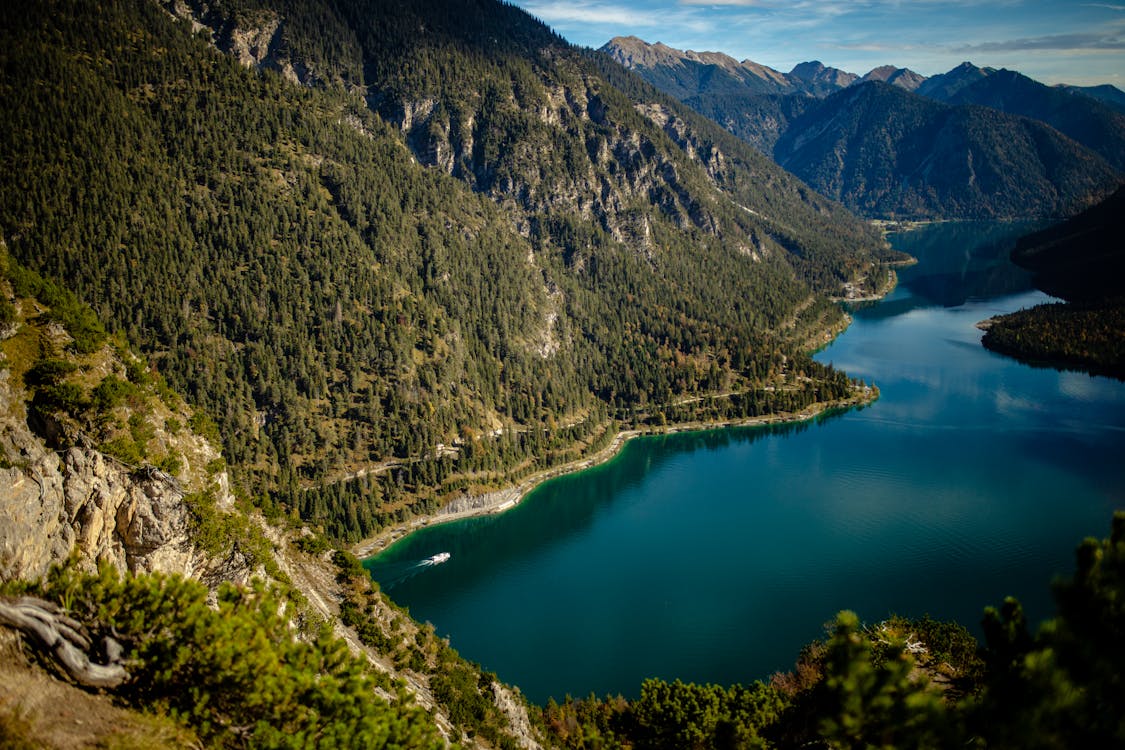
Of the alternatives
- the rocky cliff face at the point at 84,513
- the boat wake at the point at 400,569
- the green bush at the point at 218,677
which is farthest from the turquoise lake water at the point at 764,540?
the green bush at the point at 218,677

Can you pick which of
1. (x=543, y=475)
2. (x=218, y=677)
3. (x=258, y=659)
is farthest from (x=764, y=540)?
(x=218, y=677)

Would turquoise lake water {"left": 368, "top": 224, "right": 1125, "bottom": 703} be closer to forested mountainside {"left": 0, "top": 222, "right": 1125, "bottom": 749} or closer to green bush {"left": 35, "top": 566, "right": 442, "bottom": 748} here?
forested mountainside {"left": 0, "top": 222, "right": 1125, "bottom": 749}

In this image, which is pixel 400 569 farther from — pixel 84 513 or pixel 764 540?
pixel 84 513

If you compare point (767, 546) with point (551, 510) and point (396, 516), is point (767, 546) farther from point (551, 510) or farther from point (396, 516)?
point (396, 516)

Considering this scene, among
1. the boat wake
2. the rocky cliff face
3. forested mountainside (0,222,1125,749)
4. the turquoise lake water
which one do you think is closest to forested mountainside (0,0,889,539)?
the boat wake

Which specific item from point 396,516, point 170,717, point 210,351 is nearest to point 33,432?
point 170,717

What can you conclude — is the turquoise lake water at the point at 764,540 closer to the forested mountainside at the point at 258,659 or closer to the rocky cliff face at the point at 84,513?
the forested mountainside at the point at 258,659
